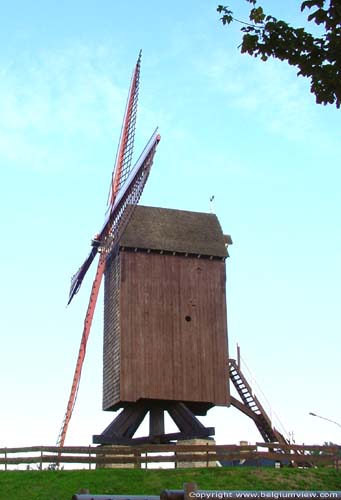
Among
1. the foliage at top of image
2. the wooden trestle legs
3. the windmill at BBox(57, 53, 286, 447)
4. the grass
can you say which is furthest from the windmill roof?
the foliage at top of image

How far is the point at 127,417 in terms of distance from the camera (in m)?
35.0

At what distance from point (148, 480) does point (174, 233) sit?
40.0ft

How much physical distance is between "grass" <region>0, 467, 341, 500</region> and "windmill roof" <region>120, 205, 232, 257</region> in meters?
10.4

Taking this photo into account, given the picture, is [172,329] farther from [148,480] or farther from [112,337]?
[148,480]

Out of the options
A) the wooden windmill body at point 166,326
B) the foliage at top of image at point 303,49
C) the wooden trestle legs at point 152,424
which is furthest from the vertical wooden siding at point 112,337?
the foliage at top of image at point 303,49

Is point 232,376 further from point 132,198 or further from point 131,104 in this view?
point 131,104

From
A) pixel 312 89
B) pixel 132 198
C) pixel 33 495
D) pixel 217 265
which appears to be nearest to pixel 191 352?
pixel 217 265

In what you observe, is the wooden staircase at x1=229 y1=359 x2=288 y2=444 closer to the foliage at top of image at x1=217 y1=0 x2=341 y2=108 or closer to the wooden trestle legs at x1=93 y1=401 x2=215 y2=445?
the wooden trestle legs at x1=93 y1=401 x2=215 y2=445

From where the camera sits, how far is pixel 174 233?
3659cm

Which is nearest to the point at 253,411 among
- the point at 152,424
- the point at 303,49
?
the point at 152,424

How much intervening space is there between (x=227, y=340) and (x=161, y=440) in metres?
4.75

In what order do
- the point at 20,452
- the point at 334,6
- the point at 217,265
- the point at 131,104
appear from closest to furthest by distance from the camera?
the point at 334,6
the point at 20,452
the point at 217,265
the point at 131,104

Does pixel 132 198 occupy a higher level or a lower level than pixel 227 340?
higher

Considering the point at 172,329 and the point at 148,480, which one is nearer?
the point at 148,480
